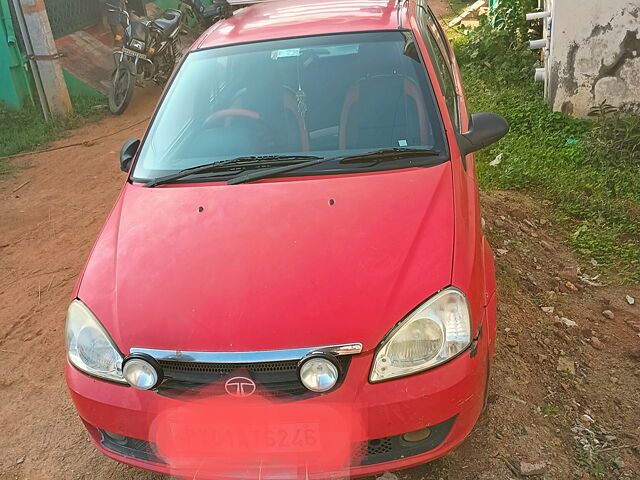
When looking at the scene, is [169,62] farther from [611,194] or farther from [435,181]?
[435,181]

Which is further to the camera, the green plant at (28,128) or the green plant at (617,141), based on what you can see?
the green plant at (28,128)

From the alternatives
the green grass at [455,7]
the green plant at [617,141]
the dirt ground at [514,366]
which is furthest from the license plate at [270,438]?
the green grass at [455,7]

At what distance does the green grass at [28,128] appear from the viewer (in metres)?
7.31

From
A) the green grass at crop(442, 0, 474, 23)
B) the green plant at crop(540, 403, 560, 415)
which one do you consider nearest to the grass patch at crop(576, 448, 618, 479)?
the green plant at crop(540, 403, 560, 415)

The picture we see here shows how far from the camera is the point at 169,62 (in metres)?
9.32

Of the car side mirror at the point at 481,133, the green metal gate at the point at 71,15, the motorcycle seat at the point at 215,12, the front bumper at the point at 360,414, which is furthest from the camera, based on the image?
the motorcycle seat at the point at 215,12

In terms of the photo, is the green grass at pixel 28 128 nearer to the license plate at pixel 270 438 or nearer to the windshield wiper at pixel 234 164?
the windshield wiper at pixel 234 164

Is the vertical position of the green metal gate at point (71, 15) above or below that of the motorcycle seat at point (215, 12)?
above

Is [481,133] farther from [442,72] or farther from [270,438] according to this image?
[270,438]

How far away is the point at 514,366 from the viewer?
122 inches

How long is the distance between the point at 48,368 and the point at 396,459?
2.16 m

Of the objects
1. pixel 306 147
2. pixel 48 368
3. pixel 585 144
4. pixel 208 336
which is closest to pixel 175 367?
pixel 208 336

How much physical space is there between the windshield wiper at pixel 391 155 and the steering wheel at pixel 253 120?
411mm

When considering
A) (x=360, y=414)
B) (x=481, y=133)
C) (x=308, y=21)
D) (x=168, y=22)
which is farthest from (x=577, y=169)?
(x=168, y=22)
